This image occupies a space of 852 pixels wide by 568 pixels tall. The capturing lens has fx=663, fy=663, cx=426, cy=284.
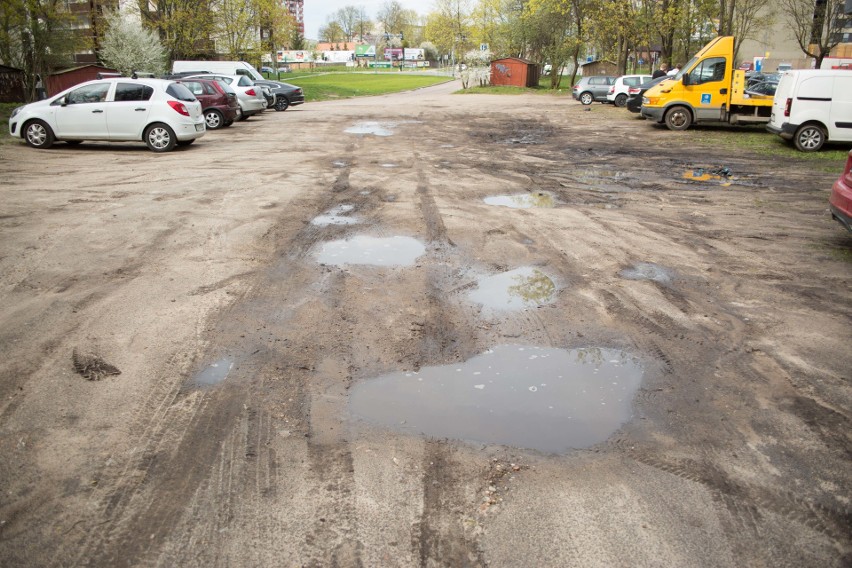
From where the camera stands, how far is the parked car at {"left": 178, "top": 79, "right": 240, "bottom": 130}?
70.1 ft

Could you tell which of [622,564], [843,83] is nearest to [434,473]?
[622,564]

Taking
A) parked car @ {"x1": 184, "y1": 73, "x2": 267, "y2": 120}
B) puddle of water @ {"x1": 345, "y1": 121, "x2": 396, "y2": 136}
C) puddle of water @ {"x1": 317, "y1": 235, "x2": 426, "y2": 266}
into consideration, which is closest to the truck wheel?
puddle of water @ {"x1": 345, "y1": 121, "x2": 396, "y2": 136}

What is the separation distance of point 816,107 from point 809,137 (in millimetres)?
754

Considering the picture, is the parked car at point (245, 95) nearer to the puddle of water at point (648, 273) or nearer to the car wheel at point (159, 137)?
the car wheel at point (159, 137)

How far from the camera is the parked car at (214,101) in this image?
70.1ft

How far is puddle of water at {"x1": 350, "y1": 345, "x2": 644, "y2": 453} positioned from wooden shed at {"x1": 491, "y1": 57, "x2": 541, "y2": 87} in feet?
191

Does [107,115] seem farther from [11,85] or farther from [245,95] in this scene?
[11,85]

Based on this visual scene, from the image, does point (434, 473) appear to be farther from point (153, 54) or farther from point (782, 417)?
point (153, 54)

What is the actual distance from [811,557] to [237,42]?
49280mm

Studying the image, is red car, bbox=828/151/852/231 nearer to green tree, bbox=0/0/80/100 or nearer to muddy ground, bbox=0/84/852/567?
muddy ground, bbox=0/84/852/567

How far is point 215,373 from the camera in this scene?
466 cm

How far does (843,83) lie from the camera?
15.7 metres

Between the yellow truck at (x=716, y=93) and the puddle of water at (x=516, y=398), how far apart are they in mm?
19004

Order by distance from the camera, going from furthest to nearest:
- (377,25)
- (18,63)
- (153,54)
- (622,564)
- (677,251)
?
(377,25) → (153,54) → (18,63) → (677,251) → (622,564)
